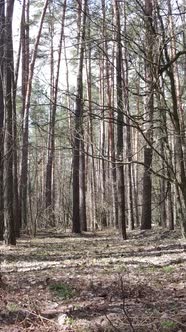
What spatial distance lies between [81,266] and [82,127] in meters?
3.99

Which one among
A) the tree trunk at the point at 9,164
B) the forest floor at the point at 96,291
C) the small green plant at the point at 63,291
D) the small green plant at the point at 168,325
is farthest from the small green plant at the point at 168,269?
the tree trunk at the point at 9,164

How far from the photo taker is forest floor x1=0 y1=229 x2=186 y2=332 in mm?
4793

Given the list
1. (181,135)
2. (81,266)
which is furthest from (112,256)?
(181,135)

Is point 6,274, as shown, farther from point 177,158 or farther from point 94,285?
point 177,158

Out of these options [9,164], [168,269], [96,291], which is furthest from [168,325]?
[9,164]

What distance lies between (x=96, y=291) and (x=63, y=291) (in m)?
0.49

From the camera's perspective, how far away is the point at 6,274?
26.6ft

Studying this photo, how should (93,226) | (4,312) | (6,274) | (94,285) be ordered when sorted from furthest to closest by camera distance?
(93,226)
(6,274)
(94,285)
(4,312)

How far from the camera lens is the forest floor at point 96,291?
4.79 meters

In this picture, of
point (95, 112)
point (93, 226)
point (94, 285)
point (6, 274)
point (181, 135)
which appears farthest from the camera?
point (93, 226)

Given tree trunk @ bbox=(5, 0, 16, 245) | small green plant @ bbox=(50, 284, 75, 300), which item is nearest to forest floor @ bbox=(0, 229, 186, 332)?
small green plant @ bbox=(50, 284, 75, 300)

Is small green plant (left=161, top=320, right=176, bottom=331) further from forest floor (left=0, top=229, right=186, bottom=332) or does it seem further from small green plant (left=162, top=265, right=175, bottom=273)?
small green plant (left=162, top=265, right=175, bottom=273)

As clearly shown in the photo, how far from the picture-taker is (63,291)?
20.9 feet

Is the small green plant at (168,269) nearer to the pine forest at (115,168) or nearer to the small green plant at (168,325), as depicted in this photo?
the pine forest at (115,168)
